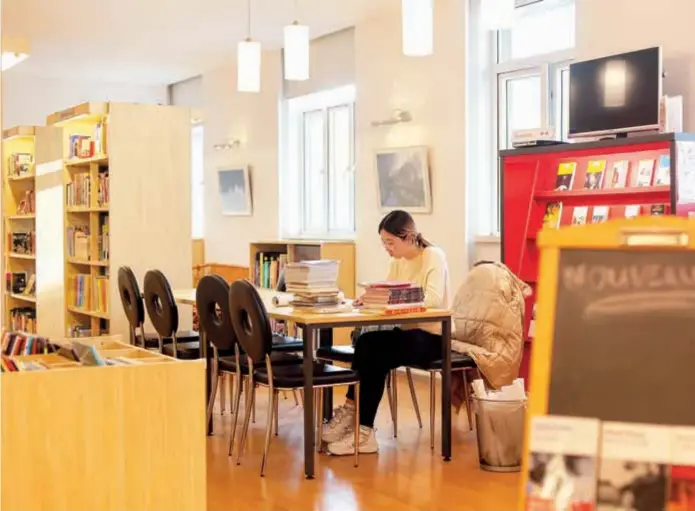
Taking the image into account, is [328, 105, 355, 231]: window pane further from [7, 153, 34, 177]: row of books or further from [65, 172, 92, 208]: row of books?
[7, 153, 34, 177]: row of books

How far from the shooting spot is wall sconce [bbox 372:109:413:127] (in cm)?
812

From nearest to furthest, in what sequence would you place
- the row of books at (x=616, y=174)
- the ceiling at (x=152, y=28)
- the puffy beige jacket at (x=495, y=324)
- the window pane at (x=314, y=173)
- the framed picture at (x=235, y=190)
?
1. the puffy beige jacket at (x=495, y=324)
2. the row of books at (x=616, y=174)
3. the ceiling at (x=152, y=28)
4. the window pane at (x=314, y=173)
5. the framed picture at (x=235, y=190)

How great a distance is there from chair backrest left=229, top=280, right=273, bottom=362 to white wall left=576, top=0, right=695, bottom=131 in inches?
110

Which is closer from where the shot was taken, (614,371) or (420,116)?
(614,371)

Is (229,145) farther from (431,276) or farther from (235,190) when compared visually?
(431,276)

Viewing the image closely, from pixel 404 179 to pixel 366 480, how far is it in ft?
12.5

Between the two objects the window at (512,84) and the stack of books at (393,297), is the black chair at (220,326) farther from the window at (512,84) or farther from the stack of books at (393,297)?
the window at (512,84)

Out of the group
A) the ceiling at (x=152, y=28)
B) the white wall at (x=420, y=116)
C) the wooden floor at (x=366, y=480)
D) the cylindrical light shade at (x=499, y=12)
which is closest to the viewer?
the wooden floor at (x=366, y=480)

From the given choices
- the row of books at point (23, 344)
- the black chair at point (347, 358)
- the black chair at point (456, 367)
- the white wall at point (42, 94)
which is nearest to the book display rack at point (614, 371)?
the row of books at point (23, 344)

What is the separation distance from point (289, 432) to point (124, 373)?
2.77 metres

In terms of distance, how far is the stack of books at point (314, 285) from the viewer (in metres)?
5.12

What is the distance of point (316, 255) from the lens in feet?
30.0

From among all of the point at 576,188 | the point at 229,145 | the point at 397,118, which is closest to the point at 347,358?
the point at 576,188

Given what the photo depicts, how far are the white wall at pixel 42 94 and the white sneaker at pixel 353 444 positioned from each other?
7441mm
